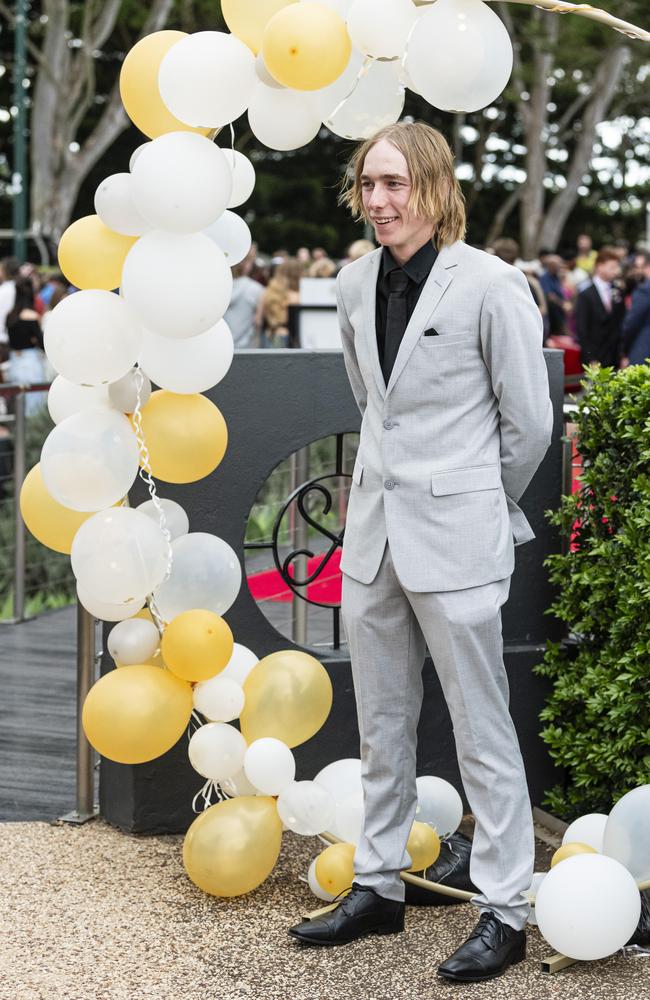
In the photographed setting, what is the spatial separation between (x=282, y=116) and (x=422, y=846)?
216 cm

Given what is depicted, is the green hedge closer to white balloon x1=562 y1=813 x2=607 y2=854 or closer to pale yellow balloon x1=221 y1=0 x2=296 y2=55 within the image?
white balloon x1=562 y1=813 x2=607 y2=854

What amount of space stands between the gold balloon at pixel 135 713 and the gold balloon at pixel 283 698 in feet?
0.84

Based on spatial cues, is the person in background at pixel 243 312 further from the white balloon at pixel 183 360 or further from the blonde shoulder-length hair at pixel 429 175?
the blonde shoulder-length hair at pixel 429 175

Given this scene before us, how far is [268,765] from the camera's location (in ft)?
12.6

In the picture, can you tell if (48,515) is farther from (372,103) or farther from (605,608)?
(605,608)

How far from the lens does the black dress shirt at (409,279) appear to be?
11.4ft

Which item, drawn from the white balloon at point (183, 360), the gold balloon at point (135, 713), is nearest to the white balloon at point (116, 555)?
the gold balloon at point (135, 713)

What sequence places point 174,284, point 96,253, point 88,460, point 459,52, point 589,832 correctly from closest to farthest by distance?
point 459,52, point 174,284, point 88,460, point 96,253, point 589,832

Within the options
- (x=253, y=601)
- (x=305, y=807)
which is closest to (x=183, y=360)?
(x=253, y=601)

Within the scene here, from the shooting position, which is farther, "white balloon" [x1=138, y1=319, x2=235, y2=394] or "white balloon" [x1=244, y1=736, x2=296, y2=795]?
"white balloon" [x1=244, y1=736, x2=296, y2=795]

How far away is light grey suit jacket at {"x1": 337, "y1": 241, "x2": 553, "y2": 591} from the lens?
336 cm

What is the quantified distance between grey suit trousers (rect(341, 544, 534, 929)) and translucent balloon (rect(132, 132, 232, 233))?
1.04 meters

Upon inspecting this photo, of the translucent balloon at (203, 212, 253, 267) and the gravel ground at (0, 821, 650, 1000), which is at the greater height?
the translucent balloon at (203, 212, 253, 267)

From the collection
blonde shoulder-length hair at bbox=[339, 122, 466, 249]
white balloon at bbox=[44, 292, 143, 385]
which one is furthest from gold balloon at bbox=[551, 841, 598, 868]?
white balloon at bbox=[44, 292, 143, 385]
